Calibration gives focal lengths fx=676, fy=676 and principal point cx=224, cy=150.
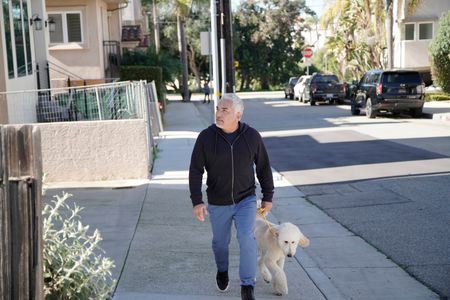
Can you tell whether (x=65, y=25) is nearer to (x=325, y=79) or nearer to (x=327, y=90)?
(x=327, y=90)

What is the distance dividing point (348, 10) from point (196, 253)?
4077 centimetres

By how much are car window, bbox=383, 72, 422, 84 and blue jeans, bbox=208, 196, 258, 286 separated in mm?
20337

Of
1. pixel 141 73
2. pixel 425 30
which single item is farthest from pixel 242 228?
pixel 425 30

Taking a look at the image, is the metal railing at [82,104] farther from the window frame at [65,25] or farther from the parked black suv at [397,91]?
the parked black suv at [397,91]

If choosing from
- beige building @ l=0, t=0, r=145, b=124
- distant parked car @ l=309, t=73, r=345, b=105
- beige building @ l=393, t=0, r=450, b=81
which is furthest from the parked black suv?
beige building @ l=393, t=0, r=450, b=81

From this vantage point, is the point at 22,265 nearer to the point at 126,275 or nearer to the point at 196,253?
the point at 126,275

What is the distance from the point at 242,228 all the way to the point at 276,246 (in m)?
0.39

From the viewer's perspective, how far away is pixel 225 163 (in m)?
5.56

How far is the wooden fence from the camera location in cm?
311

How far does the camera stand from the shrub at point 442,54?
2869cm

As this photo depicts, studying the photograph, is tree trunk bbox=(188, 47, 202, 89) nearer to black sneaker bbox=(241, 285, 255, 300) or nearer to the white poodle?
the white poodle

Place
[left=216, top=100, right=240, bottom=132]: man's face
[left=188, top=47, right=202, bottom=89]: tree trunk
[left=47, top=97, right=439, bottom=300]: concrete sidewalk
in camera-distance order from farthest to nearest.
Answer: [left=188, top=47, right=202, bottom=89]: tree trunk, [left=47, top=97, right=439, bottom=300]: concrete sidewalk, [left=216, top=100, right=240, bottom=132]: man's face

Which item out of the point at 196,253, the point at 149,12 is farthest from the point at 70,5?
the point at 149,12

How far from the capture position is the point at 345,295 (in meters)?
6.05
